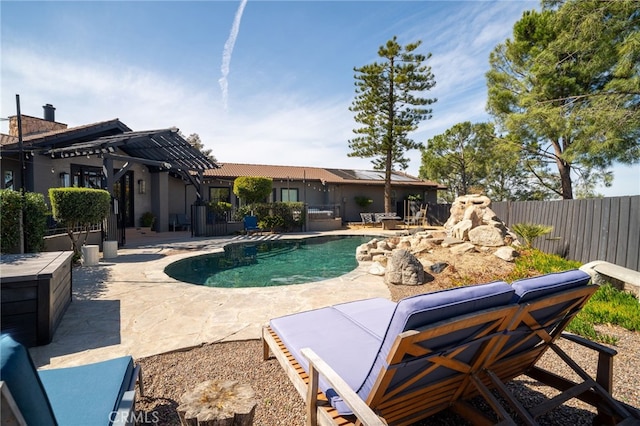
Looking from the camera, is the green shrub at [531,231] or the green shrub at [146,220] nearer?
the green shrub at [531,231]

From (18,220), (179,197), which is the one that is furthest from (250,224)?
(18,220)

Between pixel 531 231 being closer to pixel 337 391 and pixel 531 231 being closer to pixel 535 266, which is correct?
pixel 535 266

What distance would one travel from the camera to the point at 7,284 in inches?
127

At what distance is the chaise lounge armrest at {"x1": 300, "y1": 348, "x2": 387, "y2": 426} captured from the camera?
140 cm

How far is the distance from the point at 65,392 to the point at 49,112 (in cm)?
1871

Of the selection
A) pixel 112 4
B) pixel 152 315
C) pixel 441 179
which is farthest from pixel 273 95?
pixel 441 179

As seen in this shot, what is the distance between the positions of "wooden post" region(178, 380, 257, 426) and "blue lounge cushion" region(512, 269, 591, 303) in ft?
5.75

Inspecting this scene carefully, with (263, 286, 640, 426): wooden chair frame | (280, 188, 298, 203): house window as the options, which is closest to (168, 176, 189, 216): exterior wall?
(280, 188, 298, 203): house window

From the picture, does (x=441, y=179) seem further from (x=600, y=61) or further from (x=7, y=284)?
(x=7, y=284)

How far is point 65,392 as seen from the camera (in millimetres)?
1798

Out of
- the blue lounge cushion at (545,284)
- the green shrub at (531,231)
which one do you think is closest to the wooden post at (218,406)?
the blue lounge cushion at (545,284)

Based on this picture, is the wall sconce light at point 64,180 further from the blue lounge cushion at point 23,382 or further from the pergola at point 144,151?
the blue lounge cushion at point 23,382

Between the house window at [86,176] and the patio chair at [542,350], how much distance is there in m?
14.5

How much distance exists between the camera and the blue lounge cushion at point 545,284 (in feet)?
6.19
